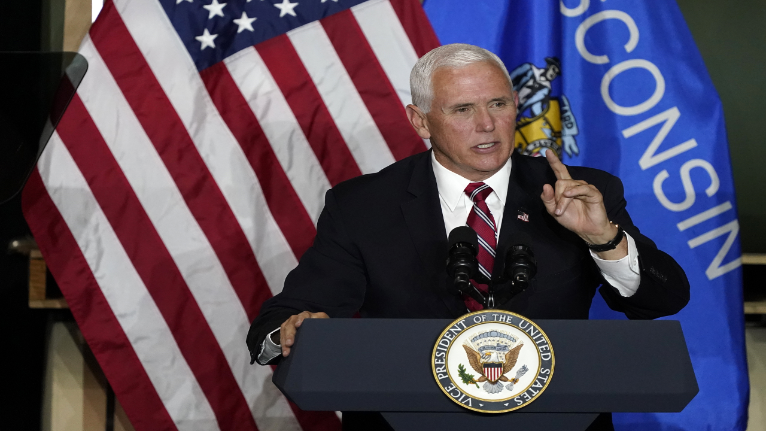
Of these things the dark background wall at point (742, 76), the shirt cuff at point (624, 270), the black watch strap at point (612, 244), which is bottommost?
the dark background wall at point (742, 76)

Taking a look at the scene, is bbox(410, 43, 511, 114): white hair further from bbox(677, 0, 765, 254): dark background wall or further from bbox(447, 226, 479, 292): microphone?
bbox(677, 0, 765, 254): dark background wall

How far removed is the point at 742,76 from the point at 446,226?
79.2 inches

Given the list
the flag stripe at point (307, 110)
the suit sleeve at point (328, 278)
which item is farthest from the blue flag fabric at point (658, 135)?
the suit sleeve at point (328, 278)

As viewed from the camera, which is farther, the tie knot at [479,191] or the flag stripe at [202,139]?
the flag stripe at [202,139]

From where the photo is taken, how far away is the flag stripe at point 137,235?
103 inches

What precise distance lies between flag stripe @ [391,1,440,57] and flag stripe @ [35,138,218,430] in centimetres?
122

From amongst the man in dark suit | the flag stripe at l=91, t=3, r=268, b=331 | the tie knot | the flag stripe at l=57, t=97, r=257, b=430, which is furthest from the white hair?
the flag stripe at l=57, t=97, r=257, b=430

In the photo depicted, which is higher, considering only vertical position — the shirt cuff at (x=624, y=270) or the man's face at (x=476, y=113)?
the man's face at (x=476, y=113)

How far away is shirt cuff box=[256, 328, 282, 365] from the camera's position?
156cm

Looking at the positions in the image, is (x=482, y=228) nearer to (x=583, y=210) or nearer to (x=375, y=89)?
(x=583, y=210)

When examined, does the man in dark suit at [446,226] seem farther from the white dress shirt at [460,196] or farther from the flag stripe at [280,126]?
the flag stripe at [280,126]

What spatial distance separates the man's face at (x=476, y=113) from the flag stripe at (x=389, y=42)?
822 millimetres

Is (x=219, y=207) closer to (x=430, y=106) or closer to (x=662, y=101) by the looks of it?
(x=430, y=106)

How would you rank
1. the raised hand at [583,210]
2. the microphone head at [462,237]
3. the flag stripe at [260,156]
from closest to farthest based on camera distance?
the microphone head at [462,237]
the raised hand at [583,210]
the flag stripe at [260,156]
